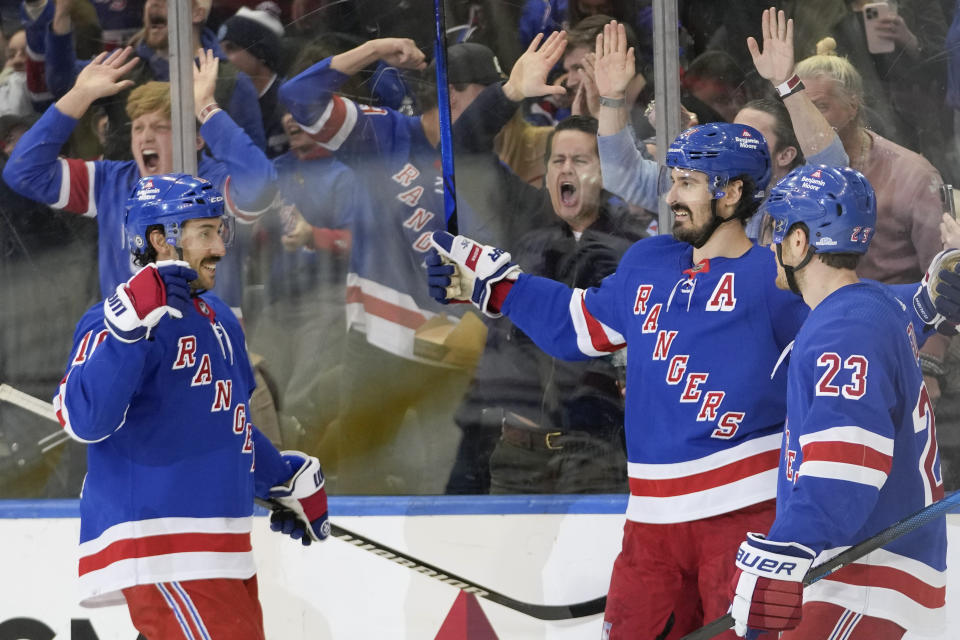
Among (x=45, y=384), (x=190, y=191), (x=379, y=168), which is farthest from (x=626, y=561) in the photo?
(x=45, y=384)

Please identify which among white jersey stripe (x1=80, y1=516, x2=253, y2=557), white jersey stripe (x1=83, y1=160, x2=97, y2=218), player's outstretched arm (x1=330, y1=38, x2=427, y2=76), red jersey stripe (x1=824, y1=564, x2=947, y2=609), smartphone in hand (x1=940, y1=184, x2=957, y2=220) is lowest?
white jersey stripe (x1=80, y1=516, x2=253, y2=557)

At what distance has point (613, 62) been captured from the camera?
3283 mm

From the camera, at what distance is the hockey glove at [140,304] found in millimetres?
2275

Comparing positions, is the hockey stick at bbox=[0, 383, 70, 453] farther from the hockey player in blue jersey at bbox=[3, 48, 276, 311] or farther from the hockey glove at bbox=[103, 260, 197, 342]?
the hockey glove at bbox=[103, 260, 197, 342]

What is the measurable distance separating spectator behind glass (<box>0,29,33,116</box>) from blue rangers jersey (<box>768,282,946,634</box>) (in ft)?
7.92

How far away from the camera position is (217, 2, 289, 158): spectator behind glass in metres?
3.46

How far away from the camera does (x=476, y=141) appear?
3.38 m

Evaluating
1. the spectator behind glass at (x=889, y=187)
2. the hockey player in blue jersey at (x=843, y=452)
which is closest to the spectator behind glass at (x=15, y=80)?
the spectator behind glass at (x=889, y=187)

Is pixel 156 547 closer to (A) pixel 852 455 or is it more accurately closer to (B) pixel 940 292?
(A) pixel 852 455

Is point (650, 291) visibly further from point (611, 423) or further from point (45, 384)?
point (45, 384)

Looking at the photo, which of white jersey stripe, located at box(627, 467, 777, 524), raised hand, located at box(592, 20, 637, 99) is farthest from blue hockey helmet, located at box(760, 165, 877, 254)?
raised hand, located at box(592, 20, 637, 99)

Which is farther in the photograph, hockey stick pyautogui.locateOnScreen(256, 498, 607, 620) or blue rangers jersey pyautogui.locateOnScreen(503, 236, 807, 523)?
hockey stick pyautogui.locateOnScreen(256, 498, 607, 620)

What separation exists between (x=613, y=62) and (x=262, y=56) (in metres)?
0.99


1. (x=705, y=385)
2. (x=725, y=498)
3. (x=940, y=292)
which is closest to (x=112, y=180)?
(x=705, y=385)
